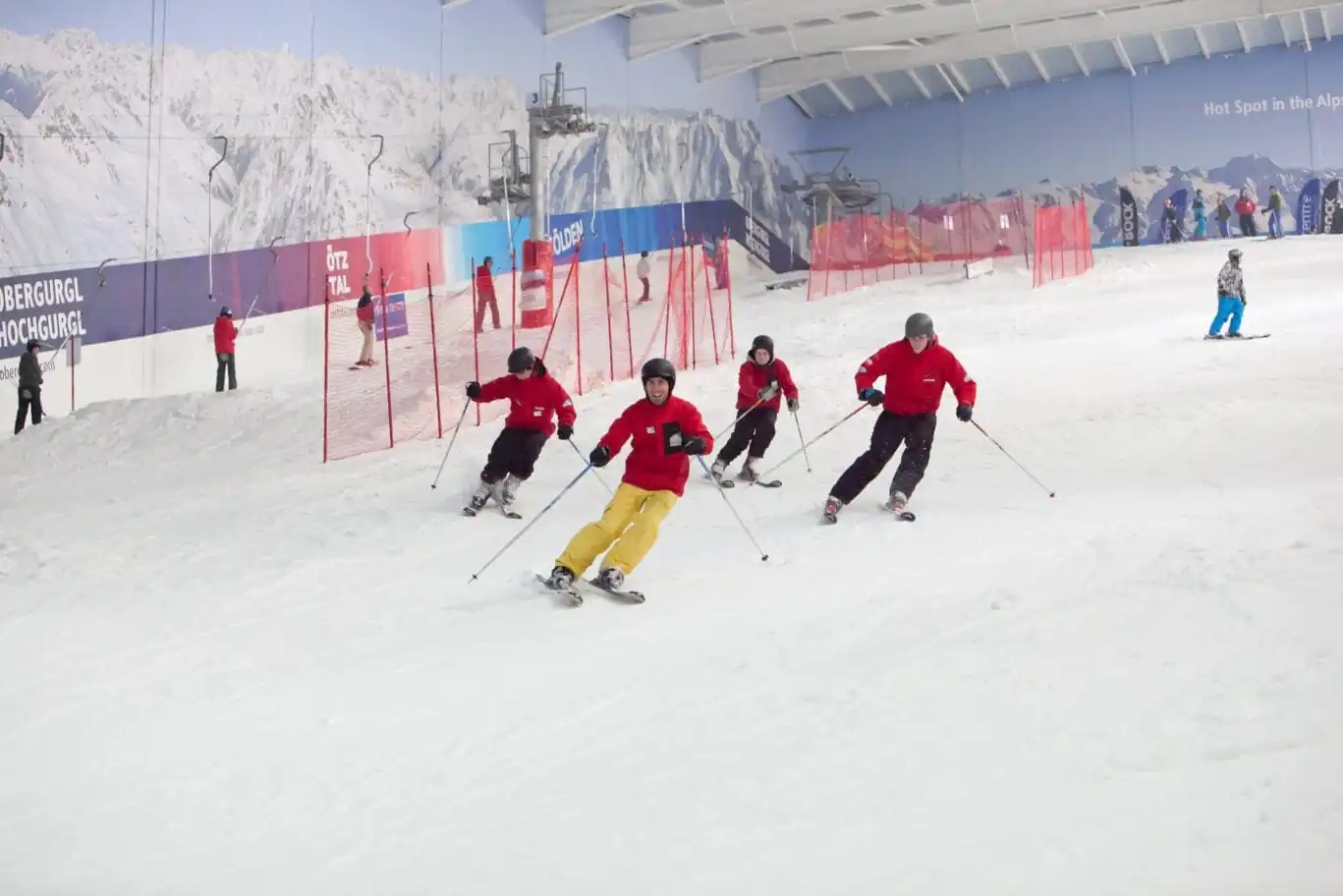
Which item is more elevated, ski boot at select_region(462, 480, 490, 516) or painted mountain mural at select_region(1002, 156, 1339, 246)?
painted mountain mural at select_region(1002, 156, 1339, 246)

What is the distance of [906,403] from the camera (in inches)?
348

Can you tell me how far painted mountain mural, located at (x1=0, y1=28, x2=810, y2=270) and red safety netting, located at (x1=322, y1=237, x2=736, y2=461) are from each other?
6.41 feet

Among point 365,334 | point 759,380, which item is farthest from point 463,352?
point 759,380

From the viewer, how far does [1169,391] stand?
12125 mm

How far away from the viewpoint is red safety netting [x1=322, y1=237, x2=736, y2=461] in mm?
12945

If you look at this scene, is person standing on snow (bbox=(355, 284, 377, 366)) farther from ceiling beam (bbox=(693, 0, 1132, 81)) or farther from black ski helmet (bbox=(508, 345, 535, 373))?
ceiling beam (bbox=(693, 0, 1132, 81))

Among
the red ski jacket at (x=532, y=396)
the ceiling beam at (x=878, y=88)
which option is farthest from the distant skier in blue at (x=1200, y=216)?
the red ski jacket at (x=532, y=396)

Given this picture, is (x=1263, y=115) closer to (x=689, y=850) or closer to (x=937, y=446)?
(x=937, y=446)

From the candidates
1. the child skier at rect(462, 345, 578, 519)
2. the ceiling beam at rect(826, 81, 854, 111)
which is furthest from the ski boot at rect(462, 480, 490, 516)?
the ceiling beam at rect(826, 81, 854, 111)

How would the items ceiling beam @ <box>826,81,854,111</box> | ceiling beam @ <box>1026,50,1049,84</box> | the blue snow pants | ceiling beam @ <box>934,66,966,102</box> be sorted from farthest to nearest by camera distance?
ceiling beam @ <box>826,81,854,111</box> → ceiling beam @ <box>934,66,966,102</box> → ceiling beam @ <box>1026,50,1049,84</box> → the blue snow pants

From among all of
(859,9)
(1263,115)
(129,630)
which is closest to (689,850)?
(129,630)

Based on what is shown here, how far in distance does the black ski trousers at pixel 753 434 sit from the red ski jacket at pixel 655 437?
2.92 metres

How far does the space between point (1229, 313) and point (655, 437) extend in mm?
9987

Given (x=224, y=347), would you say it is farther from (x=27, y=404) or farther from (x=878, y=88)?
(x=878, y=88)
